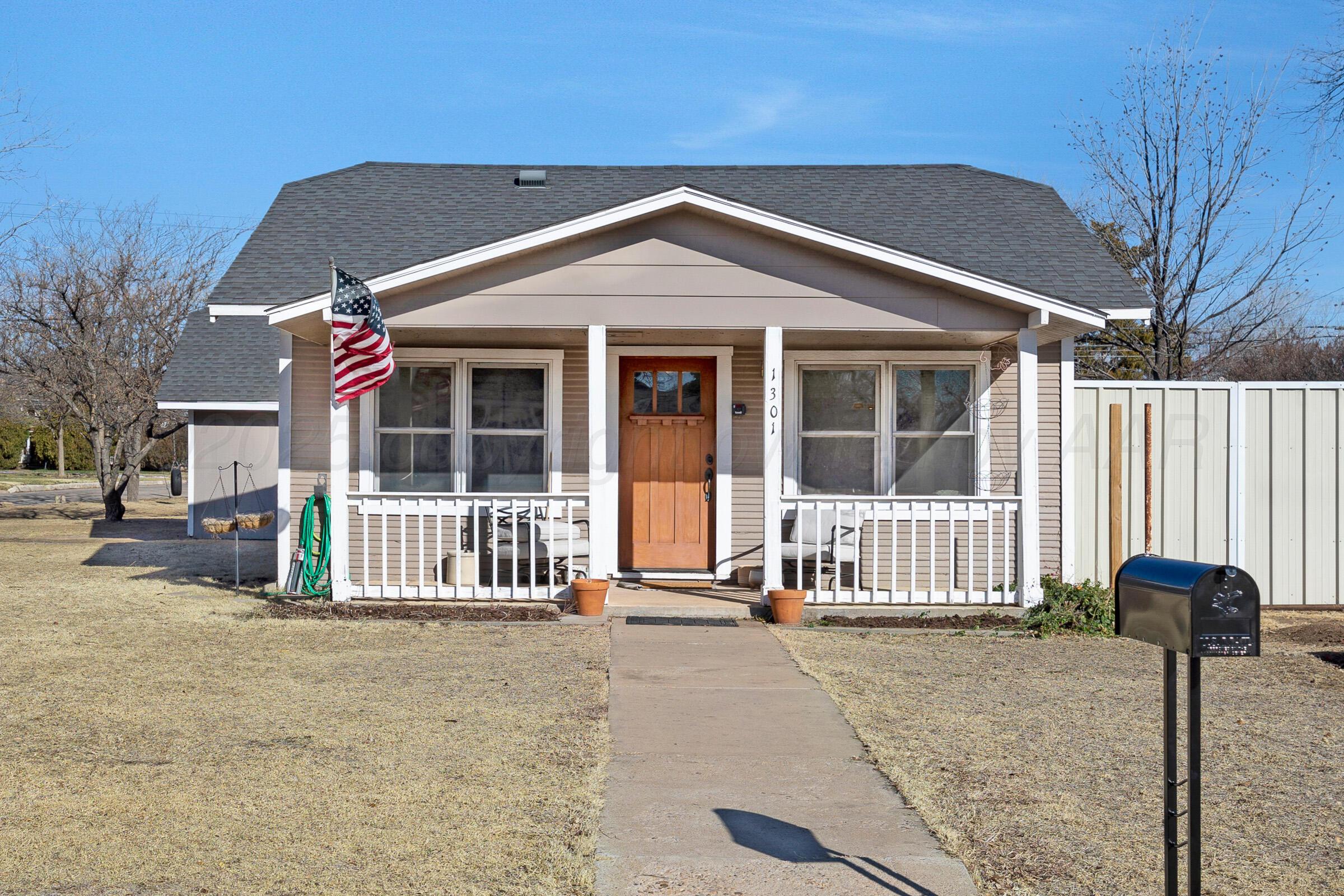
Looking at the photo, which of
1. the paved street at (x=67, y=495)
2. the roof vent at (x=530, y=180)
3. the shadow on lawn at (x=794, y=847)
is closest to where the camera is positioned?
the shadow on lawn at (x=794, y=847)

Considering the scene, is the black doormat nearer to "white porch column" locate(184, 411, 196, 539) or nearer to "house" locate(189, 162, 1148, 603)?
"house" locate(189, 162, 1148, 603)

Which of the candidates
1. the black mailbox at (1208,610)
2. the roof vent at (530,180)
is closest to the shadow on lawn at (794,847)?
the black mailbox at (1208,610)

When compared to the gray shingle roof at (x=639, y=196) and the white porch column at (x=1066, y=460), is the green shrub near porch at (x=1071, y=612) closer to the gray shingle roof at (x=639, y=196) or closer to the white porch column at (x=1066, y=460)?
the white porch column at (x=1066, y=460)

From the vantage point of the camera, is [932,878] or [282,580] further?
[282,580]

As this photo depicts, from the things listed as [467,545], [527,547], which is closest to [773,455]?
[527,547]

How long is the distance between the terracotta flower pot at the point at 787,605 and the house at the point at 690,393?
221 millimetres

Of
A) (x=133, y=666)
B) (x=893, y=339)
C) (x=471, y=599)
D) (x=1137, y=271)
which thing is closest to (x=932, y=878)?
(x=133, y=666)

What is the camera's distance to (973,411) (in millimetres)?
10367

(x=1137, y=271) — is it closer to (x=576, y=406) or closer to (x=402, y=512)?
(x=576, y=406)

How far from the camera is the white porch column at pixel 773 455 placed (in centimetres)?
895

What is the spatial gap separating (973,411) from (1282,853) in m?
6.74

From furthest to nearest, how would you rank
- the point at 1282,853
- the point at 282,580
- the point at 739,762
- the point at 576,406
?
the point at 576,406 < the point at 282,580 < the point at 739,762 < the point at 1282,853

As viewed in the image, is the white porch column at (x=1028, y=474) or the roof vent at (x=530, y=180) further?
the roof vent at (x=530, y=180)

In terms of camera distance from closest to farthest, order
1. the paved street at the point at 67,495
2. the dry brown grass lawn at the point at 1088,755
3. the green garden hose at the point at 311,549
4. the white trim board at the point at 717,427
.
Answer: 1. the dry brown grass lawn at the point at 1088,755
2. the green garden hose at the point at 311,549
3. the white trim board at the point at 717,427
4. the paved street at the point at 67,495
